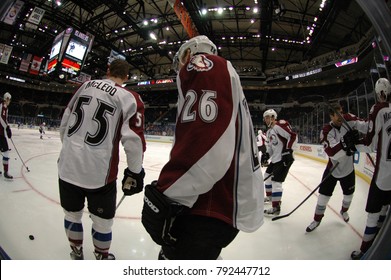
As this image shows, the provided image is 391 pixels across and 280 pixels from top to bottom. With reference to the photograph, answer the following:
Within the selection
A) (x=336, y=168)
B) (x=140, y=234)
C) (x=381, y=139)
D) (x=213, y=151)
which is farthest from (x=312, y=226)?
(x=213, y=151)

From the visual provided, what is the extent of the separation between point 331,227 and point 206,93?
1516 mm

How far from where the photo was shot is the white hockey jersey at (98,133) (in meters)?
1.00

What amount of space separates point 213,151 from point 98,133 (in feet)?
2.47

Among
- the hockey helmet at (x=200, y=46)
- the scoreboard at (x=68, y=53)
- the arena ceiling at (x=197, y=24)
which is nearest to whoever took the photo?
the hockey helmet at (x=200, y=46)

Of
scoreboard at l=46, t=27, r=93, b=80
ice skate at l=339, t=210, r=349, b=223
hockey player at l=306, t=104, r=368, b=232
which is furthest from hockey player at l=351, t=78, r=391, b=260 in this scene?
scoreboard at l=46, t=27, r=93, b=80

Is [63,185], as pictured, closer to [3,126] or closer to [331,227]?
[331,227]

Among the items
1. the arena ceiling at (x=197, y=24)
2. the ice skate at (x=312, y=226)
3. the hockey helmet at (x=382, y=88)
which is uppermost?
the arena ceiling at (x=197, y=24)

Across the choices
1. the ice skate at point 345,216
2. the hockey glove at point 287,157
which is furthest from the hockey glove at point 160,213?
the hockey glove at point 287,157

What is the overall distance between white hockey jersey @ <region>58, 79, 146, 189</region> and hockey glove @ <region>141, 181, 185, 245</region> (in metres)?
0.56

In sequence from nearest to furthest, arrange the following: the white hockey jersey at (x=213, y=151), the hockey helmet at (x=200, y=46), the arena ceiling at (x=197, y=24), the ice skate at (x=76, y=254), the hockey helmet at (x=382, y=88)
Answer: the white hockey jersey at (x=213, y=151) < the hockey helmet at (x=200, y=46) < the hockey helmet at (x=382, y=88) < the ice skate at (x=76, y=254) < the arena ceiling at (x=197, y=24)

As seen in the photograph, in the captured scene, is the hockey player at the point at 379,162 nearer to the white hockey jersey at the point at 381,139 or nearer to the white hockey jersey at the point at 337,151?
the white hockey jersey at the point at 381,139

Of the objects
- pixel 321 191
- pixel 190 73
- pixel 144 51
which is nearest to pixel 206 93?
pixel 190 73

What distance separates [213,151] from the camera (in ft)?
Result: 1.56

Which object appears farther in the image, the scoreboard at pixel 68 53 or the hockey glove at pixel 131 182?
the scoreboard at pixel 68 53
